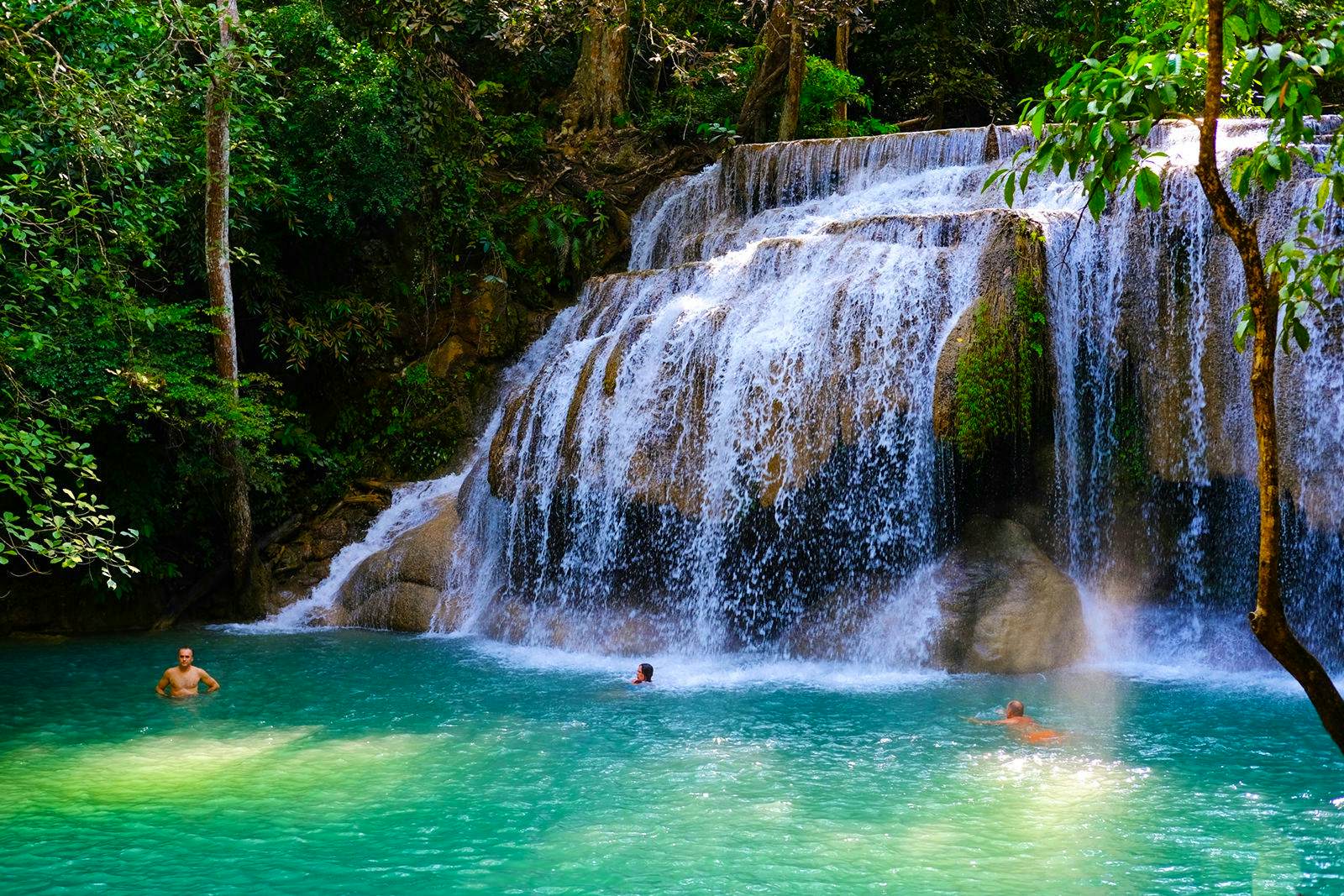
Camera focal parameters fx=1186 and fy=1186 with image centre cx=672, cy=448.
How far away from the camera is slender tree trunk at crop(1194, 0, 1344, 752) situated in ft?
12.3

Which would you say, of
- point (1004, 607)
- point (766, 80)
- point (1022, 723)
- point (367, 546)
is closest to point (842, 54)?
point (766, 80)

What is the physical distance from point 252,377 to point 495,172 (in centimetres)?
735

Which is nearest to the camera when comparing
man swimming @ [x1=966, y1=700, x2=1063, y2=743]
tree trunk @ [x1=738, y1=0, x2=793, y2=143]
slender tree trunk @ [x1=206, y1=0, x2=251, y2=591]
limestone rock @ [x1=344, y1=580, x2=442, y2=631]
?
man swimming @ [x1=966, y1=700, x2=1063, y2=743]

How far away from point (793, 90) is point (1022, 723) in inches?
560

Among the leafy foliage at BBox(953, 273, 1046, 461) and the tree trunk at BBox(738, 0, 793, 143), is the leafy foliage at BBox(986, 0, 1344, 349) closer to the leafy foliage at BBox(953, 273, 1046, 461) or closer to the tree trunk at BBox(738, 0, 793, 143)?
the leafy foliage at BBox(953, 273, 1046, 461)

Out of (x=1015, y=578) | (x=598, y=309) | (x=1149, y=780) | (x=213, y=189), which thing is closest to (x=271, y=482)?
(x=213, y=189)

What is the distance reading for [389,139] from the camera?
54.7ft

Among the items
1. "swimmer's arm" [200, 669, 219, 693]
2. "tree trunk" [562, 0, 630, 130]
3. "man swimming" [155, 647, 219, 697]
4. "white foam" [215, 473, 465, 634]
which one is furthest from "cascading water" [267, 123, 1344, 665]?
"tree trunk" [562, 0, 630, 130]

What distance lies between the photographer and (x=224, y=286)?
14.6m

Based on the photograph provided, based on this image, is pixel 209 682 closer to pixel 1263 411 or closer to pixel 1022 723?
pixel 1022 723

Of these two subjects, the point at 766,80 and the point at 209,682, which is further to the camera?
the point at 766,80

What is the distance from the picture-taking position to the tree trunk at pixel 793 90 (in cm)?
2073

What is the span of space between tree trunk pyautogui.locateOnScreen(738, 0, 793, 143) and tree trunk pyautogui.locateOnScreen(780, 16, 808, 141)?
0.11 m

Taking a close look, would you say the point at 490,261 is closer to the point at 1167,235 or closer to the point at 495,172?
the point at 495,172
